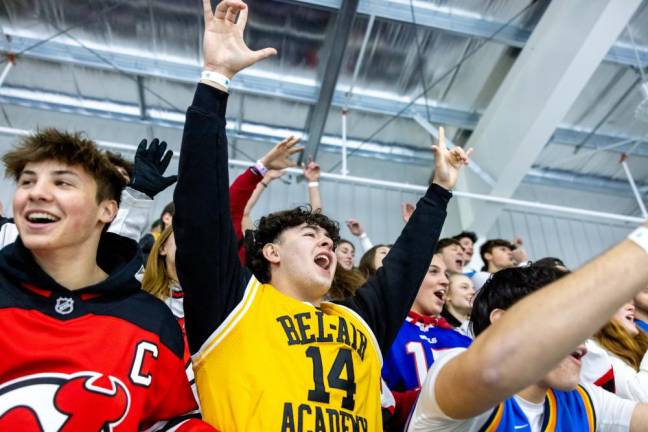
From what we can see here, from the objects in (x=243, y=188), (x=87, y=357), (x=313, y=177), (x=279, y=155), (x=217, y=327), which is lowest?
(x=87, y=357)

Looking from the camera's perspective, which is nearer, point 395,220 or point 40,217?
point 40,217

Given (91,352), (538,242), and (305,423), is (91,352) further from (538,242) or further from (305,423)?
(538,242)

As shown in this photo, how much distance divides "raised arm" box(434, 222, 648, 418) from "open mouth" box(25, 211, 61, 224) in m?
0.96

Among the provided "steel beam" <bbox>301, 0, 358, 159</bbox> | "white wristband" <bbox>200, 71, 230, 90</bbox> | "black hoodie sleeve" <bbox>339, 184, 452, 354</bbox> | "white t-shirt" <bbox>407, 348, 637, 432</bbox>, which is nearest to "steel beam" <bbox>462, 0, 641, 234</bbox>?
"steel beam" <bbox>301, 0, 358, 159</bbox>

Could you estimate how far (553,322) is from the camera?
→ 583 millimetres

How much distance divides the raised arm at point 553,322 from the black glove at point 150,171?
1255 millimetres

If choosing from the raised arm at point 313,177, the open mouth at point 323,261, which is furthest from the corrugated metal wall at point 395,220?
the open mouth at point 323,261

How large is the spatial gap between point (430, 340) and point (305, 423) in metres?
1.00

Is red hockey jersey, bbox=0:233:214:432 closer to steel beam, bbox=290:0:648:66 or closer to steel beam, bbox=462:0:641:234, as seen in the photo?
steel beam, bbox=290:0:648:66

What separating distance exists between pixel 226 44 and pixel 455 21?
442 centimetres

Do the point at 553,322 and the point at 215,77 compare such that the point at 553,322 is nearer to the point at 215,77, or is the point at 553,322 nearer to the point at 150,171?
the point at 215,77

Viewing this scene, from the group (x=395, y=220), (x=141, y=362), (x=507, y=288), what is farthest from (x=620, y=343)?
(x=395, y=220)

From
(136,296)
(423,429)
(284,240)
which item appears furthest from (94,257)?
(423,429)

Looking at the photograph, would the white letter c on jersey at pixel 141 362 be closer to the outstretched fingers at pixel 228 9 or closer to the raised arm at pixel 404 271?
the raised arm at pixel 404 271
